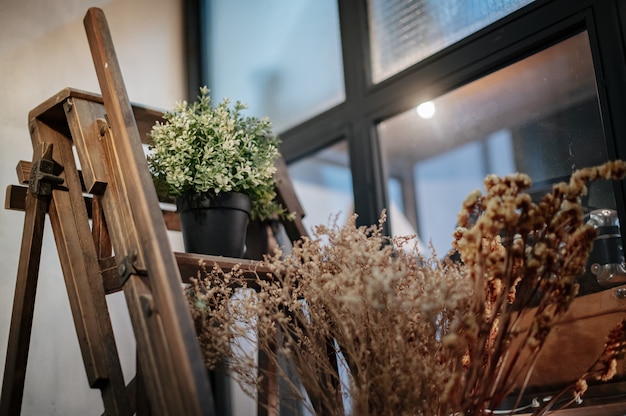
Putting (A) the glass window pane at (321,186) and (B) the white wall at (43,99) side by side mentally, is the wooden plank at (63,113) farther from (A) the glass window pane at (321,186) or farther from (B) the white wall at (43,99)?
(A) the glass window pane at (321,186)

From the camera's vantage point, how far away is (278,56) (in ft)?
8.17

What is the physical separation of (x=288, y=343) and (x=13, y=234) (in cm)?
117

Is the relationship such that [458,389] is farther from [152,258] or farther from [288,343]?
[152,258]

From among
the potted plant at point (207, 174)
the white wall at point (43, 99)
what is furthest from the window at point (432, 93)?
the potted plant at point (207, 174)

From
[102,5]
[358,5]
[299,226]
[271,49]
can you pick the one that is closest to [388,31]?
[358,5]

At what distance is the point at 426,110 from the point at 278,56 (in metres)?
0.74

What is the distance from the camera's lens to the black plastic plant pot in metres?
1.49

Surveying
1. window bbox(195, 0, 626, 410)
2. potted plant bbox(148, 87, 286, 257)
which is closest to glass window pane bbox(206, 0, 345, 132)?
window bbox(195, 0, 626, 410)

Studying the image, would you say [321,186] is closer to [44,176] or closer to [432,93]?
[432,93]

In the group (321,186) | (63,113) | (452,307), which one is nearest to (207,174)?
(63,113)

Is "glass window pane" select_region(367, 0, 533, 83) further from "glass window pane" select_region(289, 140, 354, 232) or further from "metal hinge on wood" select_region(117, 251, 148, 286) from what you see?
"metal hinge on wood" select_region(117, 251, 148, 286)

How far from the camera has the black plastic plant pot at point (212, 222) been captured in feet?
4.87

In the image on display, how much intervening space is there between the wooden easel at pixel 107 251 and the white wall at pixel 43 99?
18.1 inches

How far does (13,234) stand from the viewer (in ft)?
6.32
